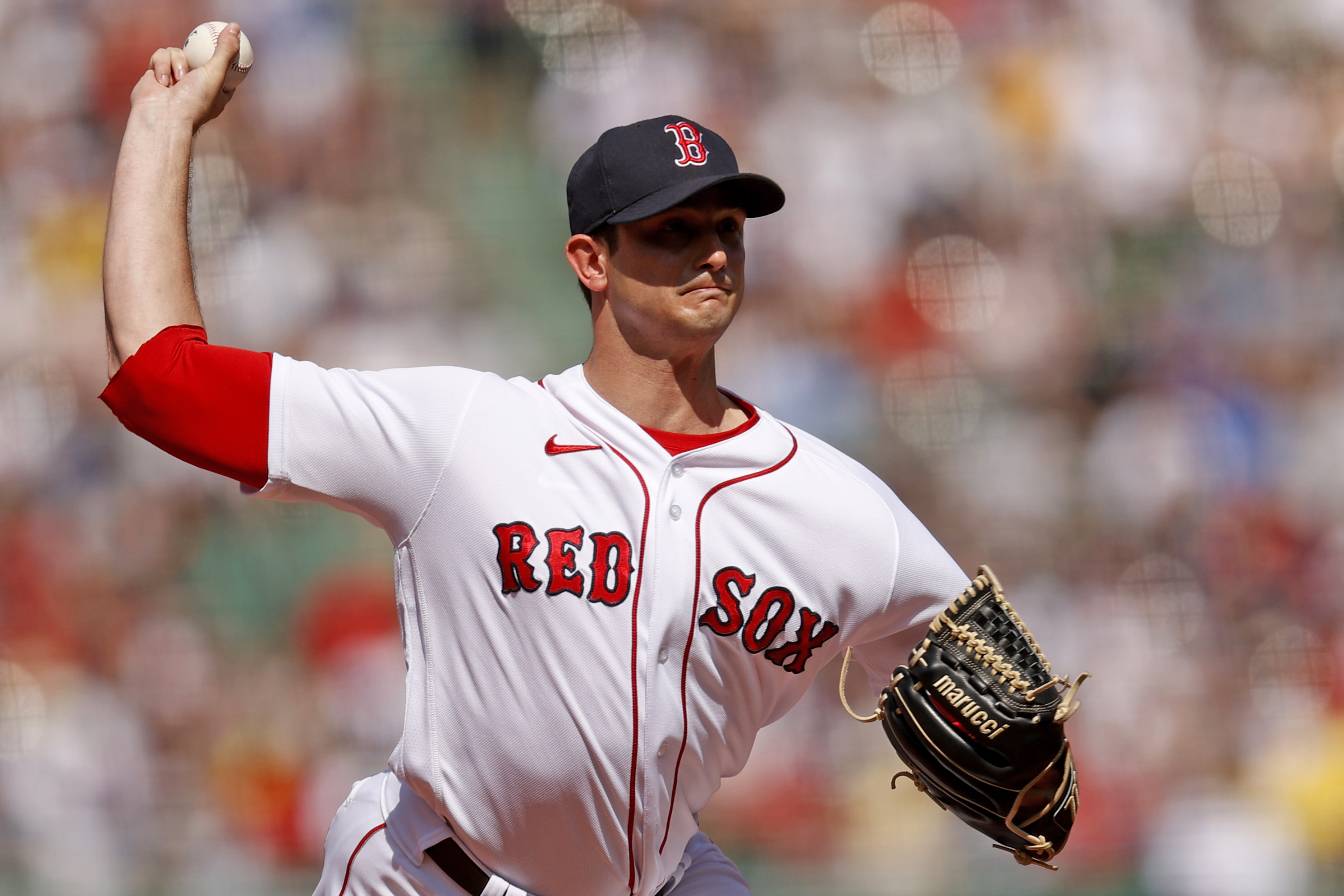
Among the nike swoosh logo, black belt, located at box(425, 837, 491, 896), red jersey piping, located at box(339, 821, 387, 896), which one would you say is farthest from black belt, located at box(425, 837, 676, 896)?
the nike swoosh logo

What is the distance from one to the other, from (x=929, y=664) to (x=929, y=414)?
8.57ft

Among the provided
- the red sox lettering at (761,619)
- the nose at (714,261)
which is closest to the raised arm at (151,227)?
the nose at (714,261)

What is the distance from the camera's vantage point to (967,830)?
414cm

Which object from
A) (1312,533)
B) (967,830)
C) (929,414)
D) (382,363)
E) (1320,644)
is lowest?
(967,830)

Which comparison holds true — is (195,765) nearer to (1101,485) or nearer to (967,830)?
(967,830)

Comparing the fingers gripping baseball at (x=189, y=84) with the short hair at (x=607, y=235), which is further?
the short hair at (x=607, y=235)

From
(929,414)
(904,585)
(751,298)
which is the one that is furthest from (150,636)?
(904,585)

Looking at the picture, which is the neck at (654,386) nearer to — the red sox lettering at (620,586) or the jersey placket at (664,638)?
the jersey placket at (664,638)

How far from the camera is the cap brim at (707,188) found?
6.19ft

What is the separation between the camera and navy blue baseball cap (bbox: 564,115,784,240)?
1920 mm

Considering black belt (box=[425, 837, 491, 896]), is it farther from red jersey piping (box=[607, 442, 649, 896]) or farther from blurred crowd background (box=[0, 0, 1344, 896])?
blurred crowd background (box=[0, 0, 1344, 896])

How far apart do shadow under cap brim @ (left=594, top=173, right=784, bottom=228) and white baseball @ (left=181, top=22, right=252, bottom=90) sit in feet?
1.94

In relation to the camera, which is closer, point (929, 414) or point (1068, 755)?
point (1068, 755)

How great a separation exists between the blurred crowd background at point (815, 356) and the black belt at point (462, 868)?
7.83 ft
